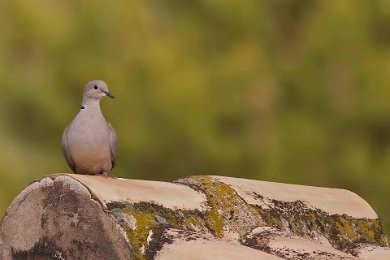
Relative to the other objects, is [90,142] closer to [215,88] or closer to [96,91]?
[96,91]

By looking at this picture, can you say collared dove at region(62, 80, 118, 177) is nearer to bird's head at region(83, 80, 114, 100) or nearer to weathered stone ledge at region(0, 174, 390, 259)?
bird's head at region(83, 80, 114, 100)

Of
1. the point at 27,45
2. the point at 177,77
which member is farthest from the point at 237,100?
the point at 27,45

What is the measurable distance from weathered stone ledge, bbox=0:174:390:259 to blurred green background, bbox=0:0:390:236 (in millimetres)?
7634

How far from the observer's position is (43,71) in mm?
15383

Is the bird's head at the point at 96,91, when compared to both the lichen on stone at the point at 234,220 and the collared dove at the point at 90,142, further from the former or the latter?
the lichen on stone at the point at 234,220

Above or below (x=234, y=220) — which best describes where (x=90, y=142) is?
above

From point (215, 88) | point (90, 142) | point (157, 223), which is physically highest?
point (215, 88)

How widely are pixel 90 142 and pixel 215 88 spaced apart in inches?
350

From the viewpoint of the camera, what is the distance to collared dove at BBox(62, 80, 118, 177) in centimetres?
579

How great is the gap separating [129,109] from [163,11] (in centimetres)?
227

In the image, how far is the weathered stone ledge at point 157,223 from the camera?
4.75 m

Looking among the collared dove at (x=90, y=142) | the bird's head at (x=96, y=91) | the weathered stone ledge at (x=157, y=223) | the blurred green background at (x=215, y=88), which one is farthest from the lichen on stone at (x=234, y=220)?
the blurred green background at (x=215, y=88)

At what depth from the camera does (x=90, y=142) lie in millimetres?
5805

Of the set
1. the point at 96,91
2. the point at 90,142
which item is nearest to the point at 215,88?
the point at 96,91
